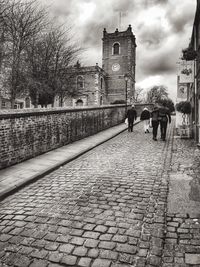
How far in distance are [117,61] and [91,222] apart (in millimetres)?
52983

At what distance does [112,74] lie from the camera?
177 feet

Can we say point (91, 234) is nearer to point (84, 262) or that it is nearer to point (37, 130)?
point (84, 262)

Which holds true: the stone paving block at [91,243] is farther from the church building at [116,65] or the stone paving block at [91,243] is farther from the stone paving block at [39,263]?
the church building at [116,65]

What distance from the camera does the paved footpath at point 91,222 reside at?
3111 mm

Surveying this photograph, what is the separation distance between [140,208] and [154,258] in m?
1.50

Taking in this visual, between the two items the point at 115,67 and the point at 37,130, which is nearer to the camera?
the point at 37,130

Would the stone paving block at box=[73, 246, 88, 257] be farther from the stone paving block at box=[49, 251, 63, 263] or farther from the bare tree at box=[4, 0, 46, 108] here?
the bare tree at box=[4, 0, 46, 108]

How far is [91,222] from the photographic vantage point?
159 inches

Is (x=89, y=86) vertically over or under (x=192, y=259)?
over

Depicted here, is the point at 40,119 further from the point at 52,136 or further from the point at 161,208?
the point at 161,208

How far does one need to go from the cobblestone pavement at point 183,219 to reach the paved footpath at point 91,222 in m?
0.02

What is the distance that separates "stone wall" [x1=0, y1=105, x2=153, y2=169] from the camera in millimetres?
7793

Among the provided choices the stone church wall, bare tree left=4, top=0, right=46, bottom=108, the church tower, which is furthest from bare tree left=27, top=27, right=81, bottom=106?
the church tower

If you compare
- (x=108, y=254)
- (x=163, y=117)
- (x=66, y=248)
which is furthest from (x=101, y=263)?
(x=163, y=117)
